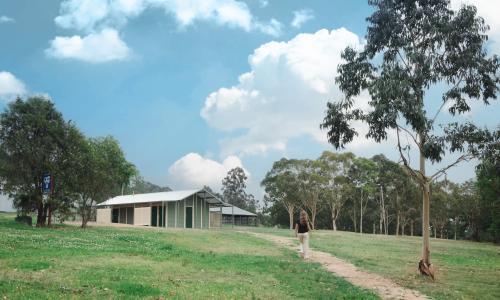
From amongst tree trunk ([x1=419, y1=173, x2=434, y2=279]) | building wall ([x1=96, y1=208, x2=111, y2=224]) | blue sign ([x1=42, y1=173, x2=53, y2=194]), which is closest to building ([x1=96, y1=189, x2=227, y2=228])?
building wall ([x1=96, y1=208, x2=111, y2=224])

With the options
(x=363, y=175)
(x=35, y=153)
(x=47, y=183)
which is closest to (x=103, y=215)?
(x=47, y=183)

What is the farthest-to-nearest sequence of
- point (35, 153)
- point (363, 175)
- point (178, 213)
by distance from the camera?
1. point (363, 175)
2. point (178, 213)
3. point (35, 153)

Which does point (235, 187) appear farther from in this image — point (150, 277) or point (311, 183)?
point (150, 277)

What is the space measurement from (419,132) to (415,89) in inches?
57.4

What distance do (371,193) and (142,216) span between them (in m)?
34.1

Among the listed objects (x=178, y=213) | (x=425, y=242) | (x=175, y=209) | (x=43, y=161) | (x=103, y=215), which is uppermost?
(x=43, y=161)

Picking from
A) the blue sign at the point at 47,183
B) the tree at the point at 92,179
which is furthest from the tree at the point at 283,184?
the blue sign at the point at 47,183

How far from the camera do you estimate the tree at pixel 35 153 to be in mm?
33469

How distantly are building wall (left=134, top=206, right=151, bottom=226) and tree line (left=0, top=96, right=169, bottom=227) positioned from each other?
21.8m

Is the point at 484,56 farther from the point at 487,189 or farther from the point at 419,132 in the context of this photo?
the point at 487,189

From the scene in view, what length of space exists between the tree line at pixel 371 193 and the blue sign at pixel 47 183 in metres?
42.8

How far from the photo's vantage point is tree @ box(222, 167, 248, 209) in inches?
4584

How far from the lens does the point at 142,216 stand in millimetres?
59031

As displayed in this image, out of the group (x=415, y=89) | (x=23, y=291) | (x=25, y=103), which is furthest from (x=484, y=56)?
(x=25, y=103)
